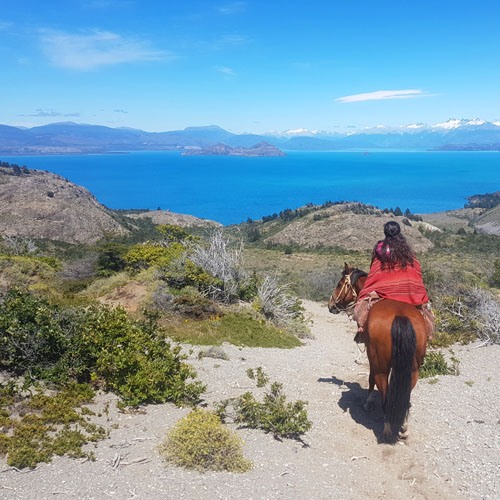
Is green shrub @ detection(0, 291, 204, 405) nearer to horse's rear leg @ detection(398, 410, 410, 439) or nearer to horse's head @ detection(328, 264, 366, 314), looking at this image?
horse's head @ detection(328, 264, 366, 314)

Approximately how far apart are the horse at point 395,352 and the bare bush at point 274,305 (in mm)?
8293

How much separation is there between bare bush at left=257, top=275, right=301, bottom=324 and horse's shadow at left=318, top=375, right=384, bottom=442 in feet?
20.6

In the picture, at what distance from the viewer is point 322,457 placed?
212 inches

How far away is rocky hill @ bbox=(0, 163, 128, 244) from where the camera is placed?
5092 centimetres

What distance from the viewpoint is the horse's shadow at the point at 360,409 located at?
6.23 meters

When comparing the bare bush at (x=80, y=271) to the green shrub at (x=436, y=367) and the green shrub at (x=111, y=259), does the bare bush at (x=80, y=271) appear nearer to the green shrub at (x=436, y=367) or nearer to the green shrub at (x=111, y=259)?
the green shrub at (x=111, y=259)

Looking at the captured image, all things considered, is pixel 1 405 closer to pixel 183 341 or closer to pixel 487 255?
pixel 183 341

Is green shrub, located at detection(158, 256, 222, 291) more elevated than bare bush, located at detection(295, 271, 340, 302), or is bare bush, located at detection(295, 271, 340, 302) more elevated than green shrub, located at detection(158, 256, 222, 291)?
green shrub, located at detection(158, 256, 222, 291)

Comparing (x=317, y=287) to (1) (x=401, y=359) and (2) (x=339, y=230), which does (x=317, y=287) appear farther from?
(2) (x=339, y=230)

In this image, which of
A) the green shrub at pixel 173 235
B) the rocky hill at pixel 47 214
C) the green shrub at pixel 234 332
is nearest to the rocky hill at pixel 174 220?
the rocky hill at pixel 47 214

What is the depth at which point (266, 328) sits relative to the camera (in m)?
12.3

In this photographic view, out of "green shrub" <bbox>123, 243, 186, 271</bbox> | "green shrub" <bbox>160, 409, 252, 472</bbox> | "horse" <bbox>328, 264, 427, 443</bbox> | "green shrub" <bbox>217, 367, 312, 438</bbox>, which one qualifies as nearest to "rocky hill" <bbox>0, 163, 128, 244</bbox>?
"green shrub" <bbox>123, 243, 186, 271</bbox>

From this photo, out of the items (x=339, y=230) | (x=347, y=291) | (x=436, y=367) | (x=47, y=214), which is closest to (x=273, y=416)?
(x=347, y=291)

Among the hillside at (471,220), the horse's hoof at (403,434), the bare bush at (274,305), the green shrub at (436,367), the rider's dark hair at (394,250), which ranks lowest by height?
the hillside at (471,220)
